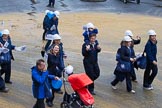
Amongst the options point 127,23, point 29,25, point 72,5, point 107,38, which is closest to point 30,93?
point 107,38

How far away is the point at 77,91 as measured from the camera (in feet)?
27.0

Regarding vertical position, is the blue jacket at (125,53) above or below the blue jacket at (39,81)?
above

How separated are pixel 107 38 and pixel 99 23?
376 cm

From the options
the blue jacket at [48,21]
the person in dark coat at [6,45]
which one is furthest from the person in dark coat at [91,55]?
the blue jacket at [48,21]

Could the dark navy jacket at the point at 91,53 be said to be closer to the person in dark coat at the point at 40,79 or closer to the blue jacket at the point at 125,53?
the blue jacket at the point at 125,53

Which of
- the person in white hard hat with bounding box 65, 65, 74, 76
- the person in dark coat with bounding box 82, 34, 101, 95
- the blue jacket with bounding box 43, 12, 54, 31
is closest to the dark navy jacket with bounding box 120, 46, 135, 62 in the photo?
the person in dark coat with bounding box 82, 34, 101, 95

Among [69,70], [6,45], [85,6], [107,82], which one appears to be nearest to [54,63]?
[69,70]

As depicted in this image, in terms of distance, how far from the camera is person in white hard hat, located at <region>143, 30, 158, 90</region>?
10258 mm

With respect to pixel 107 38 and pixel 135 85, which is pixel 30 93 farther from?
pixel 107 38

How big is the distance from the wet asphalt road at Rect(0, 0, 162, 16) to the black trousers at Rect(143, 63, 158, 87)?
1563 cm

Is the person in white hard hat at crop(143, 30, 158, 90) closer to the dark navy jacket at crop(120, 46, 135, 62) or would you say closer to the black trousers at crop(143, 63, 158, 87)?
the black trousers at crop(143, 63, 158, 87)

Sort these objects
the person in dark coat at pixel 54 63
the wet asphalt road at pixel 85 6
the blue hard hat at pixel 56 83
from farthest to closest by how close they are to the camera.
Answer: the wet asphalt road at pixel 85 6 < the person in dark coat at pixel 54 63 < the blue hard hat at pixel 56 83

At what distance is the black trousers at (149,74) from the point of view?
414 inches

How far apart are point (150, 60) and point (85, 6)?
18.1m
